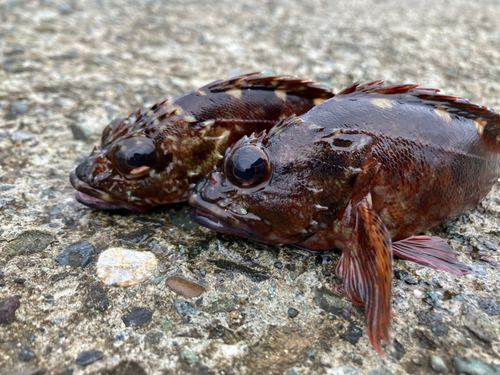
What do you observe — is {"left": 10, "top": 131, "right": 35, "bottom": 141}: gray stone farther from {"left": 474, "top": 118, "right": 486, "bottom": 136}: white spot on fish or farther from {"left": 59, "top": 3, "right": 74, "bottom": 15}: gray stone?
{"left": 474, "top": 118, "right": 486, "bottom": 136}: white spot on fish

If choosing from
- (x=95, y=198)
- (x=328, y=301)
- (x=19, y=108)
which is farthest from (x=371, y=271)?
(x=19, y=108)

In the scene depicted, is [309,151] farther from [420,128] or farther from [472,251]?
[472,251]

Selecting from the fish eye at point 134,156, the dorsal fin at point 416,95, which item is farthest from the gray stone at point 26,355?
the dorsal fin at point 416,95

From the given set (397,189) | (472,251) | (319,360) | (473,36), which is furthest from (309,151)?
(473,36)

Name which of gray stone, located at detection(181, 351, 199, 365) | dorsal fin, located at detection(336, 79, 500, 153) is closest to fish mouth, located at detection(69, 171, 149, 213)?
gray stone, located at detection(181, 351, 199, 365)

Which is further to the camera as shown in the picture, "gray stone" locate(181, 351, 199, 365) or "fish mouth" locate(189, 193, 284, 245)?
"fish mouth" locate(189, 193, 284, 245)

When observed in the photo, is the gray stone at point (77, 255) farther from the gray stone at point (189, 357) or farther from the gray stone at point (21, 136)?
the gray stone at point (21, 136)

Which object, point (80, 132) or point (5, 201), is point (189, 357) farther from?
point (80, 132)
